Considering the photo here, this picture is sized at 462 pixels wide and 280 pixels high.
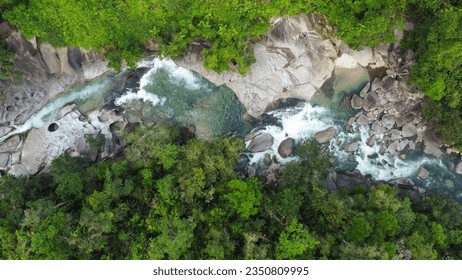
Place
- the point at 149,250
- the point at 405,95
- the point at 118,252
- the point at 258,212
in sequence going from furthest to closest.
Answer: the point at 405,95, the point at 258,212, the point at 118,252, the point at 149,250

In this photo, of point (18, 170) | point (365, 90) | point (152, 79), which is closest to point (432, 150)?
point (365, 90)

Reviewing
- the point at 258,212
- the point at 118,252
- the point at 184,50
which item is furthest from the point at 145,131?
the point at 258,212

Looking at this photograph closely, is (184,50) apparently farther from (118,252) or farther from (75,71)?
(118,252)

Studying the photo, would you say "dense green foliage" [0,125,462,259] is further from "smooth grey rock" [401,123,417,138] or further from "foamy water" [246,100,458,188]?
"smooth grey rock" [401,123,417,138]

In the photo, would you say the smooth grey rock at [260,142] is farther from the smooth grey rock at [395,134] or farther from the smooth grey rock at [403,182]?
the smooth grey rock at [403,182]

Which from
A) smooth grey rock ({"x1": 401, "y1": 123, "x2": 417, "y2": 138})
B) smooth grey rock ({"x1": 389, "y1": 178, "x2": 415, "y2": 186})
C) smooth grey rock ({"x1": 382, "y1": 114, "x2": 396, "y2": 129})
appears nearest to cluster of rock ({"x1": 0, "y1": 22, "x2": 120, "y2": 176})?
smooth grey rock ({"x1": 382, "y1": 114, "x2": 396, "y2": 129})
